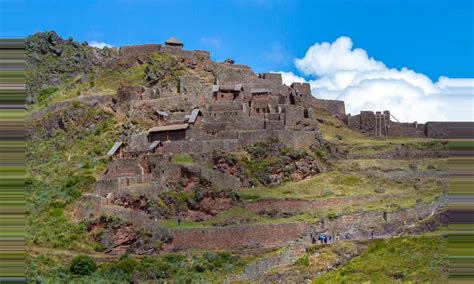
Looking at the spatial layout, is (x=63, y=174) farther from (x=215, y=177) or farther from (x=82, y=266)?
(x=82, y=266)

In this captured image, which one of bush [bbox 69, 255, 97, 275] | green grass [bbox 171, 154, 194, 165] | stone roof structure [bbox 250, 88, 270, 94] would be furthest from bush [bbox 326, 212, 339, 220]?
stone roof structure [bbox 250, 88, 270, 94]

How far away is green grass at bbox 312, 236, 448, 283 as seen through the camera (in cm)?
3125

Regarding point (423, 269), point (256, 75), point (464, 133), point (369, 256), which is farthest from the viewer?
point (256, 75)

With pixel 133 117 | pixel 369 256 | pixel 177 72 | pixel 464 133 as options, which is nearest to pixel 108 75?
pixel 177 72

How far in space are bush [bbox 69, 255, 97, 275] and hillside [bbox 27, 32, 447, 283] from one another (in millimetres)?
269

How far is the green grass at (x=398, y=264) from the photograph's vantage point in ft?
103

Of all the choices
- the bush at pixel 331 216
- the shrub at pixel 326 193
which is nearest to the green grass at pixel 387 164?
the shrub at pixel 326 193

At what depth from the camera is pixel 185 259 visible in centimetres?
4519

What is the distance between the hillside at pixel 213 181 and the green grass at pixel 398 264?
14cm

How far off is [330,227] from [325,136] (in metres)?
18.8

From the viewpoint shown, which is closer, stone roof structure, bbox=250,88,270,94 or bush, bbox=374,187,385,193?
bush, bbox=374,187,385,193

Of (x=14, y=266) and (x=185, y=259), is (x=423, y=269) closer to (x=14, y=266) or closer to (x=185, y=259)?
(x=185, y=259)

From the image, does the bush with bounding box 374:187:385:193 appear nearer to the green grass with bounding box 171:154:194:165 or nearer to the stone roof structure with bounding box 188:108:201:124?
the green grass with bounding box 171:154:194:165

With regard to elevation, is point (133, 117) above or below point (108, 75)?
below
